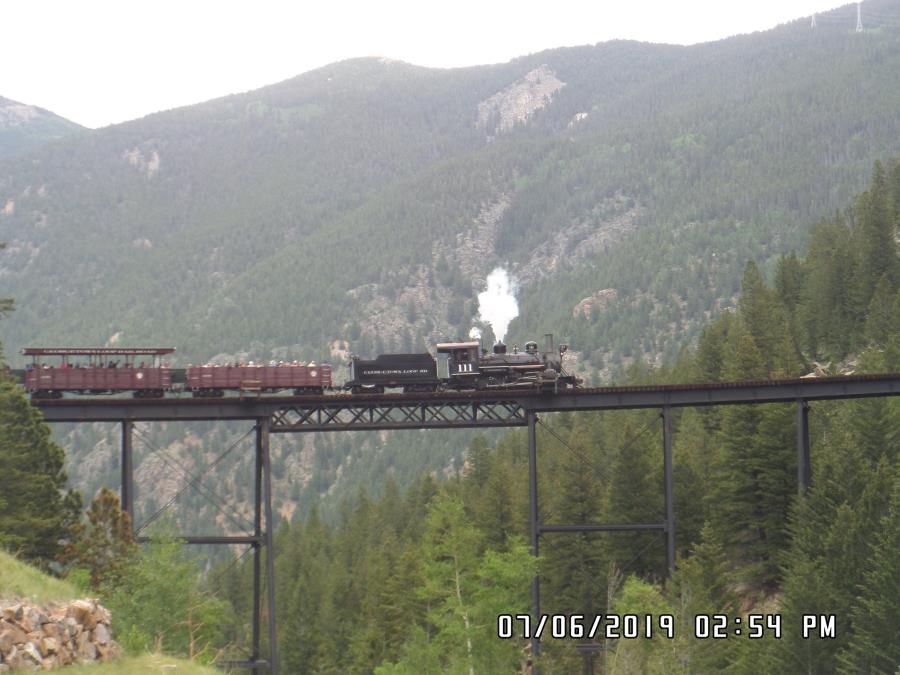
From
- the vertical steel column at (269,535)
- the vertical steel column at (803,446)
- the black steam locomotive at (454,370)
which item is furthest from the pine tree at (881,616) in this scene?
the vertical steel column at (269,535)

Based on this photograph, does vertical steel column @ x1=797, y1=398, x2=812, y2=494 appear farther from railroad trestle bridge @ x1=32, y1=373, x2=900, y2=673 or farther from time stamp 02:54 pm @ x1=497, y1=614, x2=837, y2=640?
time stamp 02:54 pm @ x1=497, y1=614, x2=837, y2=640

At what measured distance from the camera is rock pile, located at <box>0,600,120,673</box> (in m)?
24.8

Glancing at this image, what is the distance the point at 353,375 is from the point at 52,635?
26926 mm

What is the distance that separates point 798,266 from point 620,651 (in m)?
71.2

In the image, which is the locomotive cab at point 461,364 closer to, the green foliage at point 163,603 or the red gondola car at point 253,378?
the red gondola car at point 253,378

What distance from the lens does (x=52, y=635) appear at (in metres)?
25.8

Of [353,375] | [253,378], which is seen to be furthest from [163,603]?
[353,375]

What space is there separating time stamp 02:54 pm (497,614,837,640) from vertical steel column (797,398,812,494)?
5.79 m

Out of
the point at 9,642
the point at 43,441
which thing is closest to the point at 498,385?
the point at 43,441

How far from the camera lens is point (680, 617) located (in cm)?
3959

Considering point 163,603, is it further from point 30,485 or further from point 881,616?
point 881,616

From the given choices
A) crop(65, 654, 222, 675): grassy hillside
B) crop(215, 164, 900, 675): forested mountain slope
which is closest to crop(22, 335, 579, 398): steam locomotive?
crop(215, 164, 900, 675): forested mountain slope

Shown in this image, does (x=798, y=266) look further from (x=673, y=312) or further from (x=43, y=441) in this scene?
(x=673, y=312)

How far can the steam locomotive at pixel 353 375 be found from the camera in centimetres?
5178
